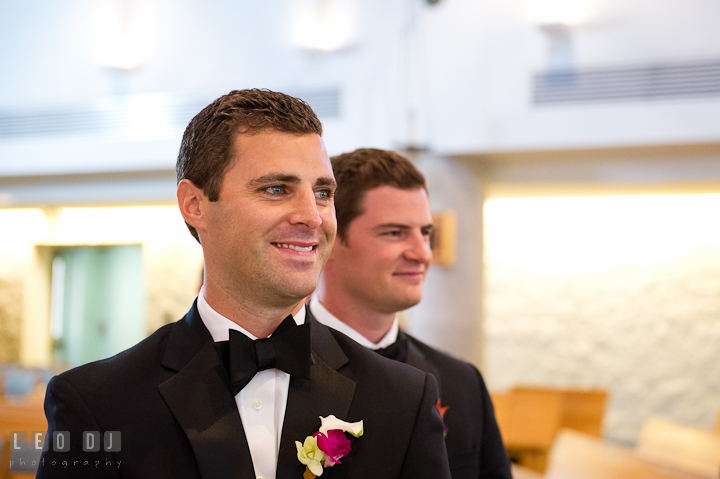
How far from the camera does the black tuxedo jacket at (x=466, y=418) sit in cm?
179

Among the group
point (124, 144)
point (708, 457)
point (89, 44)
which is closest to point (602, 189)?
point (708, 457)

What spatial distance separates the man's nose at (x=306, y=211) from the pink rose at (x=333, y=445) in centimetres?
38

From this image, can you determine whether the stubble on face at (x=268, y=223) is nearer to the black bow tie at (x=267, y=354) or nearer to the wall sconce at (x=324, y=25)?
the black bow tie at (x=267, y=354)

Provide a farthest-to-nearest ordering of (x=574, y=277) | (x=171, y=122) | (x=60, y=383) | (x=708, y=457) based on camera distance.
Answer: (x=574, y=277) → (x=171, y=122) → (x=708, y=457) → (x=60, y=383)

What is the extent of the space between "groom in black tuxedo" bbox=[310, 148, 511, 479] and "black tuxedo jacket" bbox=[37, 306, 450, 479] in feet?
1.40

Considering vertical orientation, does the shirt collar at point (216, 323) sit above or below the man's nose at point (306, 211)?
below

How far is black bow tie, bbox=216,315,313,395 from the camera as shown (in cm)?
128

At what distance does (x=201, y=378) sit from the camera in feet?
4.25

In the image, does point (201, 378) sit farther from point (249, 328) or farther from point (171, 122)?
point (171, 122)

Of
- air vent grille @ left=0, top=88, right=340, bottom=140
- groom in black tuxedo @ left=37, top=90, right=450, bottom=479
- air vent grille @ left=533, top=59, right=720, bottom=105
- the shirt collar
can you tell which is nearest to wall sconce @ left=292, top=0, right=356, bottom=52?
air vent grille @ left=0, top=88, right=340, bottom=140

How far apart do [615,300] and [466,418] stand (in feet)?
22.9

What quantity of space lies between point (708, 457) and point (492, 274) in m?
4.67
